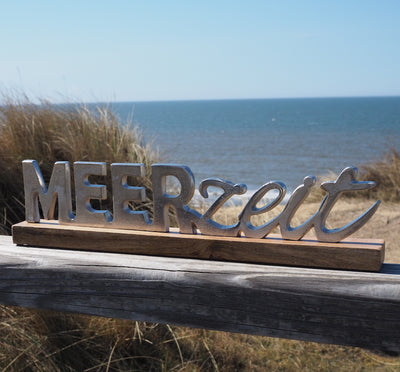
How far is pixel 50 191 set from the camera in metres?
1.84

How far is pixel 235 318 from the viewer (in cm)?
151

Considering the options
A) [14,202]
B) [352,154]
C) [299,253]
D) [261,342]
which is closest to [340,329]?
[299,253]

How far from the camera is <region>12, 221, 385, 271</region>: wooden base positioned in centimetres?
147

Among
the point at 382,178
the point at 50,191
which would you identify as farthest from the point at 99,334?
the point at 382,178

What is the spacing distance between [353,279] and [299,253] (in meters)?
0.17

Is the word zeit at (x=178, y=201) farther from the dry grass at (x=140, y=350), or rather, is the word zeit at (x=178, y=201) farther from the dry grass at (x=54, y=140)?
the dry grass at (x=54, y=140)

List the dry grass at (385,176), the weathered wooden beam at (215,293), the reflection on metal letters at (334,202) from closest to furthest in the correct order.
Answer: the weathered wooden beam at (215,293), the reflection on metal letters at (334,202), the dry grass at (385,176)

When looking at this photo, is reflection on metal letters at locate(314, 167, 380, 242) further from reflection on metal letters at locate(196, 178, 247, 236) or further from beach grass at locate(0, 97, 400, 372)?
beach grass at locate(0, 97, 400, 372)

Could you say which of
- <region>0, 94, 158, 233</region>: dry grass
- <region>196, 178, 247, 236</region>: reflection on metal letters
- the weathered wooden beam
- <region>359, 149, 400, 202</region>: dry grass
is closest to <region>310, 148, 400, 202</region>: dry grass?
<region>359, 149, 400, 202</region>: dry grass

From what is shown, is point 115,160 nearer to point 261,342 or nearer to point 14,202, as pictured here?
point 14,202

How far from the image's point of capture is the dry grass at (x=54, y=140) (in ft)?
13.7

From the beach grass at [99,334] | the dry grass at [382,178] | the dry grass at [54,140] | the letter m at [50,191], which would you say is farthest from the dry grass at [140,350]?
the dry grass at [382,178]

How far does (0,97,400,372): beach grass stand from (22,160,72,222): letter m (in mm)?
842

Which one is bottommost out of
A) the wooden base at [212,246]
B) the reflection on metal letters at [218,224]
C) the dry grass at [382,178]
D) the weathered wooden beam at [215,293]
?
the dry grass at [382,178]
